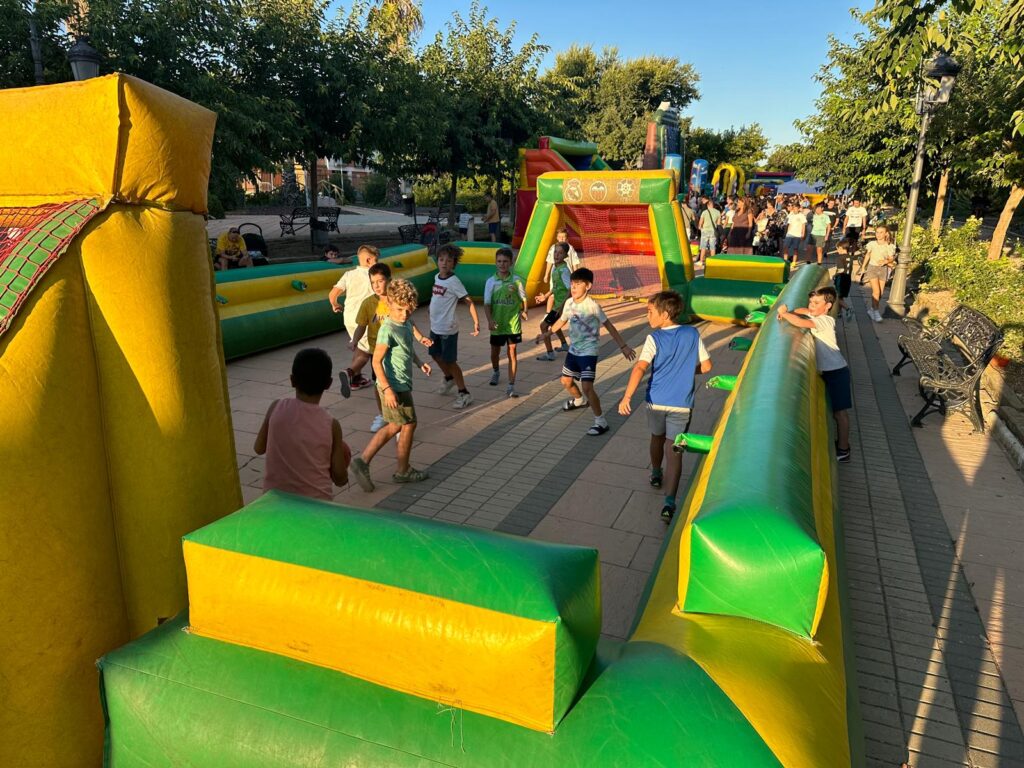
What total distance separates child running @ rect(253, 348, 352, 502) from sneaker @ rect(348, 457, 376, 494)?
178 centimetres

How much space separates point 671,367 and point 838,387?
2009mm

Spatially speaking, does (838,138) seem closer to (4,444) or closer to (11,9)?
(11,9)

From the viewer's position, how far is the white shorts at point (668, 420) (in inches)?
193

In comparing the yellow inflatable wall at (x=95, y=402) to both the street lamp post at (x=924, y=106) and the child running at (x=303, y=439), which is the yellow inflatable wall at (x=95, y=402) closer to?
the child running at (x=303, y=439)

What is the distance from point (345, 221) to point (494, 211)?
16.2m

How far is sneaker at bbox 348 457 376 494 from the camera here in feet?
17.2

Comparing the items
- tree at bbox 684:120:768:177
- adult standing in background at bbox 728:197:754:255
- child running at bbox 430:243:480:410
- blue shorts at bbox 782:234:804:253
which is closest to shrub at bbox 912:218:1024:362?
blue shorts at bbox 782:234:804:253

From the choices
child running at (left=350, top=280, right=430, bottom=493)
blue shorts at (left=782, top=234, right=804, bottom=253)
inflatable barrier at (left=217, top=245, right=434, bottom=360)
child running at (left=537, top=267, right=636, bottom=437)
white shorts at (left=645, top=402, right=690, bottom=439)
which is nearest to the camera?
white shorts at (left=645, top=402, right=690, bottom=439)

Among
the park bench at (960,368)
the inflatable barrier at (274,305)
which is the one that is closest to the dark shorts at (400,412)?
the inflatable barrier at (274,305)

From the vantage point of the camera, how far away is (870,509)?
5.25 meters

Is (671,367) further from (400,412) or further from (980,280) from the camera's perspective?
(980,280)

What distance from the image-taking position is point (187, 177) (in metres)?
2.48

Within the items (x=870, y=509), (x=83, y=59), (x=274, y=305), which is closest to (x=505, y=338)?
(x=274, y=305)

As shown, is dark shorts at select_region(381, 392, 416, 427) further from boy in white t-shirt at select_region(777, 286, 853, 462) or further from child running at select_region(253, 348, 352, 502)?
boy in white t-shirt at select_region(777, 286, 853, 462)
